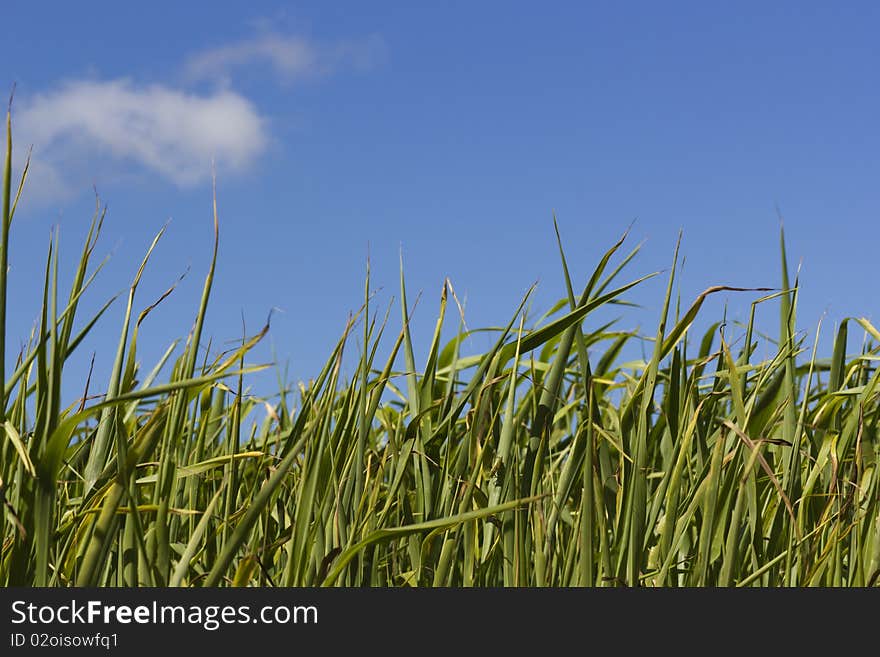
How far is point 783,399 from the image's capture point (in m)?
1.17

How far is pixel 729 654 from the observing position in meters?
0.83

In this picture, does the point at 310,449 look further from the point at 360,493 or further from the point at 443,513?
the point at 443,513

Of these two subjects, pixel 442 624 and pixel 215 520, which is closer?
pixel 442 624

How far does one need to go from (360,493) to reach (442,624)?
0.60 feet

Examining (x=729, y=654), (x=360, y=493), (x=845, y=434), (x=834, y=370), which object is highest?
(x=834, y=370)

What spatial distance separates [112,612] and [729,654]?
→ 23.0 inches

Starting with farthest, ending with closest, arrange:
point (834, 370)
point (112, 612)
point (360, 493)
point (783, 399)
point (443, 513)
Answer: point (834, 370) → point (783, 399) → point (443, 513) → point (360, 493) → point (112, 612)

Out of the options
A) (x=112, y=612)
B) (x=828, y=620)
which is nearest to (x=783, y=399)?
(x=828, y=620)

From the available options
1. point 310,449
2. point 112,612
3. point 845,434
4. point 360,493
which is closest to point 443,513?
point 360,493

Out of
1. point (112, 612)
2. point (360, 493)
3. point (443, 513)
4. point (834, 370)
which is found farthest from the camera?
point (834, 370)

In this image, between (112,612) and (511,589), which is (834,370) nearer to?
(511,589)

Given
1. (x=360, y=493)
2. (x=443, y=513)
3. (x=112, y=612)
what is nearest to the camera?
(x=112, y=612)

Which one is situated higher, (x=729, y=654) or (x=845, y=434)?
(x=845, y=434)

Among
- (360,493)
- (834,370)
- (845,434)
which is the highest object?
(834,370)
